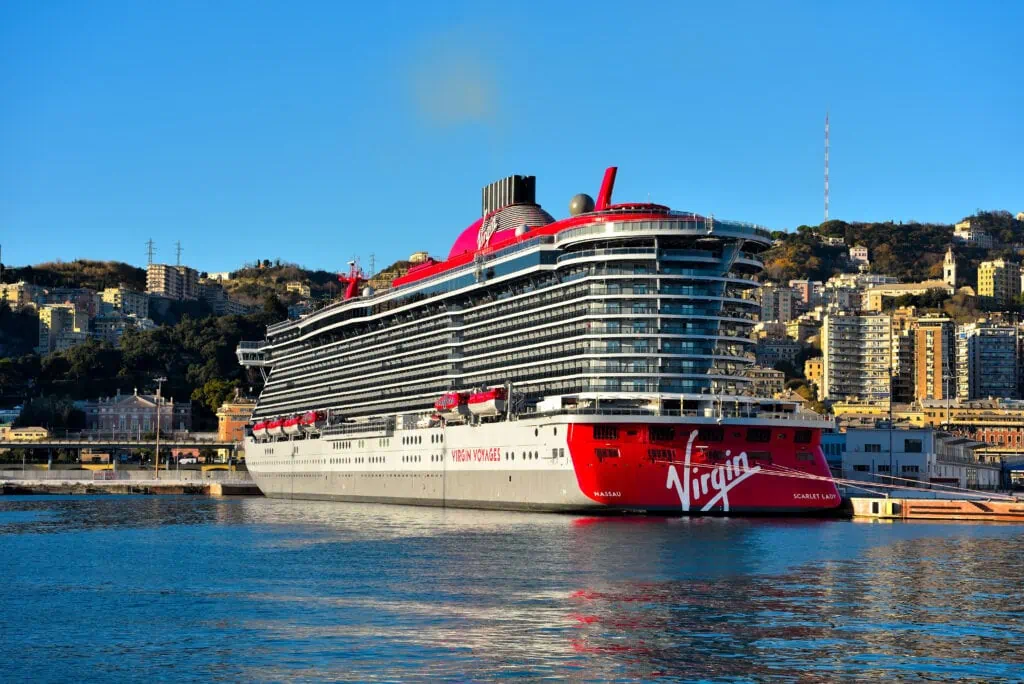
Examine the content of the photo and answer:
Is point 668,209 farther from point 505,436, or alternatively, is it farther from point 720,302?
point 505,436

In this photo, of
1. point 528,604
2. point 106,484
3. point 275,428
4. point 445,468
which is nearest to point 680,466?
point 445,468

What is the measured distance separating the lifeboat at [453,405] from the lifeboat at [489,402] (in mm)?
2176

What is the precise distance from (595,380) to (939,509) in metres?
19.6

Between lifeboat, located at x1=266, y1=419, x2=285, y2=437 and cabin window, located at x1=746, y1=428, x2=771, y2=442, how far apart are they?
181 ft

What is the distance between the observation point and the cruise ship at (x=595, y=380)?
A: 62375 millimetres

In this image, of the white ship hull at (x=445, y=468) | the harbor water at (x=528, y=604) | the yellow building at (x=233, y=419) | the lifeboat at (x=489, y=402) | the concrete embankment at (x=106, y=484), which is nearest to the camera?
the harbor water at (x=528, y=604)

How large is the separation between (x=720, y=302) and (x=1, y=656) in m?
43.3

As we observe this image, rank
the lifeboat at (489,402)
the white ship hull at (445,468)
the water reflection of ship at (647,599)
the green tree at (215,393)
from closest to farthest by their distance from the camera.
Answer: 1. the water reflection of ship at (647,599)
2. the white ship hull at (445,468)
3. the lifeboat at (489,402)
4. the green tree at (215,393)

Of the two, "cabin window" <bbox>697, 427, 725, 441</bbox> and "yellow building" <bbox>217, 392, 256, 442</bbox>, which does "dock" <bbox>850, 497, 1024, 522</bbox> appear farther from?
"yellow building" <bbox>217, 392, 256, 442</bbox>

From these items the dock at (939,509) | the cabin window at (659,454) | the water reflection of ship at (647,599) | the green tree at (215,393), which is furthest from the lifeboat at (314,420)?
the green tree at (215,393)

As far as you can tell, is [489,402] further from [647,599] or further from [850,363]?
[850,363]

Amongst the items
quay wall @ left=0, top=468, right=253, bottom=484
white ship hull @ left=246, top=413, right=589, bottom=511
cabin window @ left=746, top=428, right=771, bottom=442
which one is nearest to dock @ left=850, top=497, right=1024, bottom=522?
cabin window @ left=746, top=428, right=771, bottom=442

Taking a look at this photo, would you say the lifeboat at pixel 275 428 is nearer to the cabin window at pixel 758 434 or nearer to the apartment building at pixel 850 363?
the cabin window at pixel 758 434

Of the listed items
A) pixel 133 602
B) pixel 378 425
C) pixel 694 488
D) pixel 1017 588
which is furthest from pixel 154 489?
pixel 1017 588
